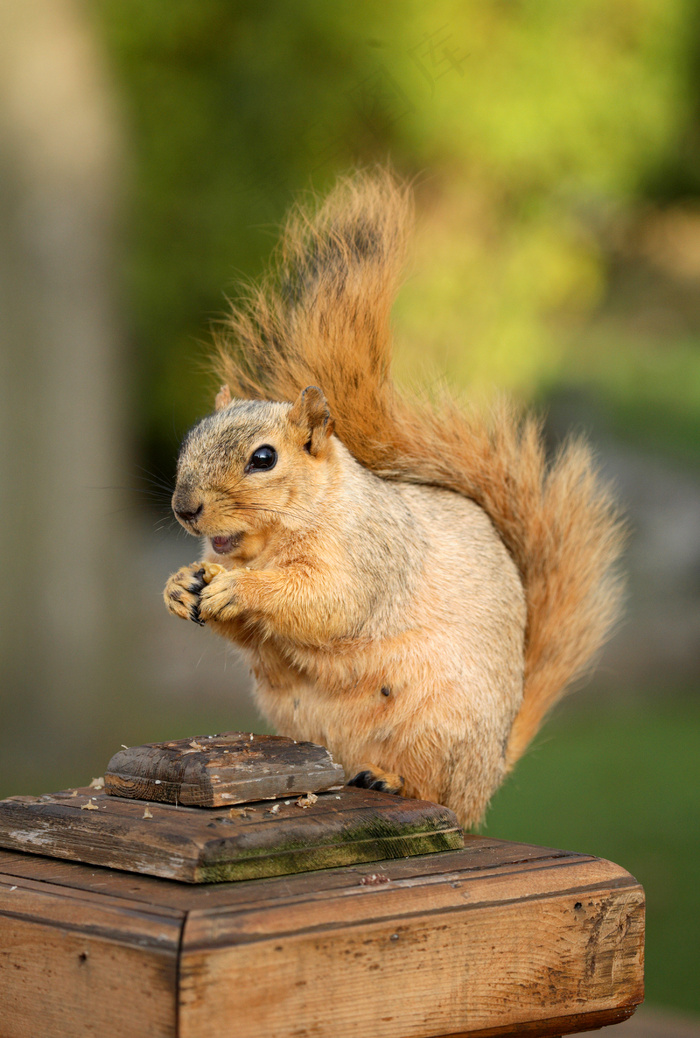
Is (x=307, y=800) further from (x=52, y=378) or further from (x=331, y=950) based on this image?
(x=52, y=378)

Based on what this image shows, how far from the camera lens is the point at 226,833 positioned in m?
1.06

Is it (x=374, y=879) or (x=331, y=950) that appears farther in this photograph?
(x=374, y=879)

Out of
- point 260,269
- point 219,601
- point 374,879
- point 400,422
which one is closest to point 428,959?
point 374,879

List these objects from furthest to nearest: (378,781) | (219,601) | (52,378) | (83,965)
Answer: (52,378) → (378,781) → (219,601) → (83,965)

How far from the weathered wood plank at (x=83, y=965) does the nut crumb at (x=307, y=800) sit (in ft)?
0.77

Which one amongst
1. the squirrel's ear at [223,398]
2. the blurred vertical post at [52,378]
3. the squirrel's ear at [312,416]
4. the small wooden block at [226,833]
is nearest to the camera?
the small wooden block at [226,833]

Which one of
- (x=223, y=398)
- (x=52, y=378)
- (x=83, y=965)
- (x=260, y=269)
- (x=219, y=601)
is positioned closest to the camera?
(x=83, y=965)

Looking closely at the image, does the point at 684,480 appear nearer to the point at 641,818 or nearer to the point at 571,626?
the point at 641,818

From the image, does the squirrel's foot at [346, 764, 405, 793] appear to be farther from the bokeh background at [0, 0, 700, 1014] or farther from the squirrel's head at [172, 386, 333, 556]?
the bokeh background at [0, 0, 700, 1014]

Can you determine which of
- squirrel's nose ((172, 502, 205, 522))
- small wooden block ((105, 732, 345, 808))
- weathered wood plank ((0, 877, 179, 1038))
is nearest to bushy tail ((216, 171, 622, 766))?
squirrel's nose ((172, 502, 205, 522))

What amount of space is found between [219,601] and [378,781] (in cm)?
31

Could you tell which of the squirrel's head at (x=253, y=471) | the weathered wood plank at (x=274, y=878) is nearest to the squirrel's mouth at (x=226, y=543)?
the squirrel's head at (x=253, y=471)

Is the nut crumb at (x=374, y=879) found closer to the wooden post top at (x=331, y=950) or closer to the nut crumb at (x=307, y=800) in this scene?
the wooden post top at (x=331, y=950)

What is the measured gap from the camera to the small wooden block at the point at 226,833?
1.04 metres
